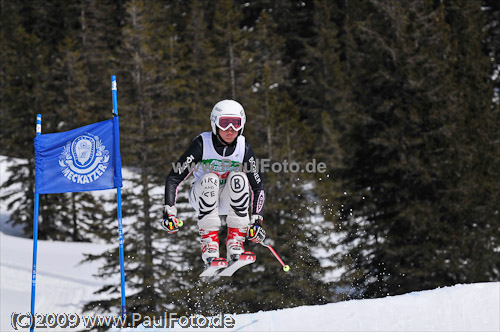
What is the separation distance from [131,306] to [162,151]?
5.83 metres

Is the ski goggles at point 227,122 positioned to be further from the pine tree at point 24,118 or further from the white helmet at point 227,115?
the pine tree at point 24,118

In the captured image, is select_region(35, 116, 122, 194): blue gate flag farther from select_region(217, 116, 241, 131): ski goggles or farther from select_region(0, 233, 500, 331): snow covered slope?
select_region(217, 116, 241, 131): ski goggles

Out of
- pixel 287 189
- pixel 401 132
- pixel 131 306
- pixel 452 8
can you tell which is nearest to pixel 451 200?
pixel 401 132

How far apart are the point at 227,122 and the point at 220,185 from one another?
892 mm

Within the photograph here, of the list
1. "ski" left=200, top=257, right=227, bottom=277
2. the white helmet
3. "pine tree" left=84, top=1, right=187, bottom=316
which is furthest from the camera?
"pine tree" left=84, top=1, right=187, bottom=316

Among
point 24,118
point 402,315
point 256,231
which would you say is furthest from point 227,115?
point 24,118

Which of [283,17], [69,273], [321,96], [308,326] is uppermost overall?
[283,17]

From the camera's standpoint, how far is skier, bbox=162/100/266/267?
6.04m

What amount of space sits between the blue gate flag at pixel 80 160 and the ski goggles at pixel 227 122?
266 cm

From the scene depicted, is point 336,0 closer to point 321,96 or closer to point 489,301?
point 321,96

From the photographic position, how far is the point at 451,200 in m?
18.8

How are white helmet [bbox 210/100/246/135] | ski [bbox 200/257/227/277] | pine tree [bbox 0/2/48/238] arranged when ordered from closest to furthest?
white helmet [bbox 210/100/246/135] < ski [bbox 200/257/227/277] < pine tree [bbox 0/2/48/238]

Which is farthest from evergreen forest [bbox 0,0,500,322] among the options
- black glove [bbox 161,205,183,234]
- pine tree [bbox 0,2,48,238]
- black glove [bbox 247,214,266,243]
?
black glove [bbox 161,205,183,234]

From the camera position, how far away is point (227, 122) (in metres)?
5.86
